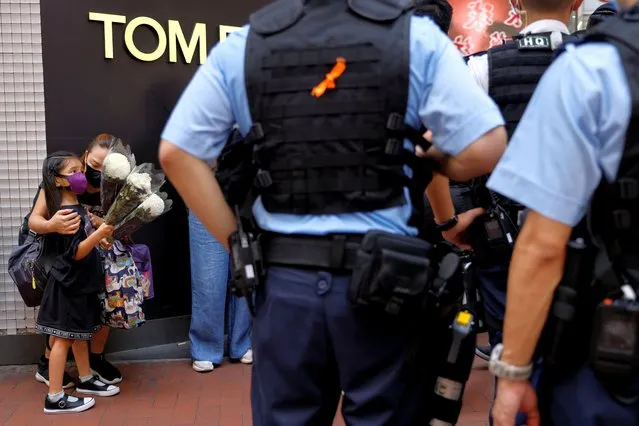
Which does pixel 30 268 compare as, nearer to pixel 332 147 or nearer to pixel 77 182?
pixel 77 182

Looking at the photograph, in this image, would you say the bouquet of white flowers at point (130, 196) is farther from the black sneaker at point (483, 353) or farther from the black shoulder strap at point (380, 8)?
the black sneaker at point (483, 353)

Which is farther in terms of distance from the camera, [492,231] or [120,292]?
[120,292]

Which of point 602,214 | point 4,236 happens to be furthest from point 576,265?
point 4,236

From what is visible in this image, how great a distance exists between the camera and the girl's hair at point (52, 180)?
4051 millimetres

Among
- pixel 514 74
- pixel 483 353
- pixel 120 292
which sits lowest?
pixel 483 353

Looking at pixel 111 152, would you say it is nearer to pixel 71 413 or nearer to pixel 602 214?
pixel 71 413

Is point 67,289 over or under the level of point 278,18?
under

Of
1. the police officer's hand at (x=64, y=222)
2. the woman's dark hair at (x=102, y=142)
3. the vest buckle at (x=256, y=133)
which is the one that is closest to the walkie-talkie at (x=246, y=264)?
the vest buckle at (x=256, y=133)

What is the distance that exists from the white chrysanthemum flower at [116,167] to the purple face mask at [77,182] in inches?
6.4

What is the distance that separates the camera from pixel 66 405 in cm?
412

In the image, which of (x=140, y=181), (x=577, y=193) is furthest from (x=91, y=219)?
(x=577, y=193)

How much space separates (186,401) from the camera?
431 cm

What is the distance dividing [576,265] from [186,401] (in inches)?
129

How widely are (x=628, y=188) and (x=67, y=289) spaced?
350 centimetres
